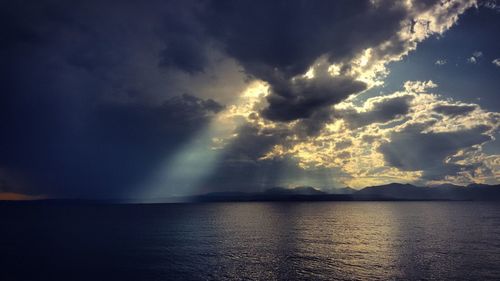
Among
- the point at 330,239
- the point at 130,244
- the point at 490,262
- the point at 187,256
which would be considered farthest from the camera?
the point at 330,239

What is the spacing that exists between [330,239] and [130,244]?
5503 centimetres

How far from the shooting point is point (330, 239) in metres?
88.1

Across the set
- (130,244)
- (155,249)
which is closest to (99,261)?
(155,249)

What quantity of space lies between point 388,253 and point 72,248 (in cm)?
7448

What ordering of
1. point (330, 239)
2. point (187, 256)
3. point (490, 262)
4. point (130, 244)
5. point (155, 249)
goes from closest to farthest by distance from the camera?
point (490, 262)
point (187, 256)
point (155, 249)
point (130, 244)
point (330, 239)

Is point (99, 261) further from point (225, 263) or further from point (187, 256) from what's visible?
point (225, 263)

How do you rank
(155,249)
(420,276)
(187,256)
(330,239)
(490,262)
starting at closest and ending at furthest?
(420,276), (490,262), (187,256), (155,249), (330,239)

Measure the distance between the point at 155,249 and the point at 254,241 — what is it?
27025 millimetres

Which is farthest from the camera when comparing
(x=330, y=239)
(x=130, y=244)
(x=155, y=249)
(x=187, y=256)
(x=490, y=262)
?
(x=330, y=239)

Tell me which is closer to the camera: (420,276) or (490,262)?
(420,276)

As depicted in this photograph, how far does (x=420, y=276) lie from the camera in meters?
48.5

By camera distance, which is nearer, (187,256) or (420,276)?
(420,276)

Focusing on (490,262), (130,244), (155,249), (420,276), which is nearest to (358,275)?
(420,276)

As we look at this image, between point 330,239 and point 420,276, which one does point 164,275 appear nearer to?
point 420,276
